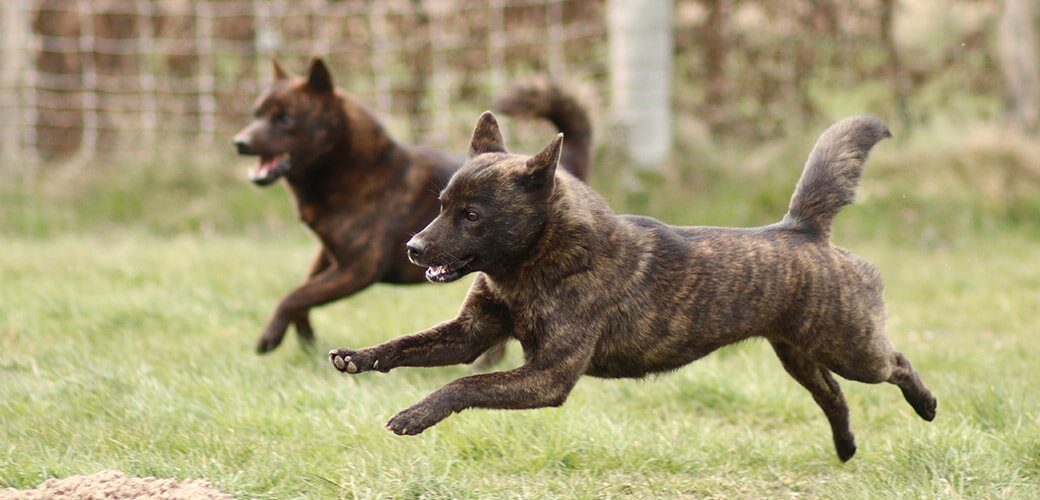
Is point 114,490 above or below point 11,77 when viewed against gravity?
below

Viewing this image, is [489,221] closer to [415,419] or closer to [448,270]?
[448,270]

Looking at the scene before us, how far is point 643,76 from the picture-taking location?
8.78 metres

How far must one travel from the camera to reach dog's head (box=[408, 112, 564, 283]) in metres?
3.19

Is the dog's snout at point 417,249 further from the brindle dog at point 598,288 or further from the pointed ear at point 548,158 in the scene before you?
the pointed ear at point 548,158

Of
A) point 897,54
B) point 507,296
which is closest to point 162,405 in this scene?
point 507,296

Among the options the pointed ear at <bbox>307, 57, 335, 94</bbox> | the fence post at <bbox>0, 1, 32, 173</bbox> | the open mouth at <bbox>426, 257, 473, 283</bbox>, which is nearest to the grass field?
the open mouth at <bbox>426, 257, 473, 283</bbox>

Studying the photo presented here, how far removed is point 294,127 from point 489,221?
2364 millimetres

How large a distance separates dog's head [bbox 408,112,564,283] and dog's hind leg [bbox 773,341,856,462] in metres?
1.11

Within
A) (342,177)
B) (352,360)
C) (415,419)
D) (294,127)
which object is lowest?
(415,419)

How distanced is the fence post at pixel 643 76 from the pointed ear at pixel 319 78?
12.7 feet

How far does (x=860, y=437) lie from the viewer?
420 cm

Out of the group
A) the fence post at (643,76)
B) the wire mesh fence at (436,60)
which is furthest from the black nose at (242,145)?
the fence post at (643,76)

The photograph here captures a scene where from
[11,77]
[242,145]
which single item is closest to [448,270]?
[242,145]

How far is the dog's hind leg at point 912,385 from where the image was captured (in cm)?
373
